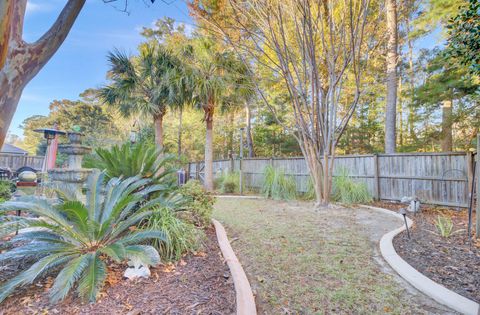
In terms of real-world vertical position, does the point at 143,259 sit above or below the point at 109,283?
above

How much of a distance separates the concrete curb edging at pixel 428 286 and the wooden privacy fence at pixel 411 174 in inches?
141

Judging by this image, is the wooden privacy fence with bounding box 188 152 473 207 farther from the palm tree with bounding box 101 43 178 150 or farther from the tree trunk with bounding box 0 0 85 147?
the tree trunk with bounding box 0 0 85 147

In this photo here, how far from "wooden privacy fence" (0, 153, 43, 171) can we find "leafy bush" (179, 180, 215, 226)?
14.2m

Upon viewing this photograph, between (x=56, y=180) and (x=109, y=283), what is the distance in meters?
2.02

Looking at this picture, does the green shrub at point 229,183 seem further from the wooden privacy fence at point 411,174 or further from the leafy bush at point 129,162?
the leafy bush at point 129,162

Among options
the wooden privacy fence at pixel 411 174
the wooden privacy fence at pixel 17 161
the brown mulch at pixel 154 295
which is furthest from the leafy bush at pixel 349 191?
the wooden privacy fence at pixel 17 161

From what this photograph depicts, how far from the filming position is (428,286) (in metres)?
2.03

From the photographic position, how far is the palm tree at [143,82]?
7898 millimetres

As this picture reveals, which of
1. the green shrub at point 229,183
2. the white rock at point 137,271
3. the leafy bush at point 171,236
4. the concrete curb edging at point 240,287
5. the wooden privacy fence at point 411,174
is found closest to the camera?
the concrete curb edging at point 240,287

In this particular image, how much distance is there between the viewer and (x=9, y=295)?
179 centimetres

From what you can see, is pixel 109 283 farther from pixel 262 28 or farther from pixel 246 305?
pixel 262 28

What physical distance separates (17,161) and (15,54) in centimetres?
1568

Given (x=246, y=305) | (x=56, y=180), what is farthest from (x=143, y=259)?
(x=56, y=180)

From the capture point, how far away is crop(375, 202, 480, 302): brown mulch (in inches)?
85.1
